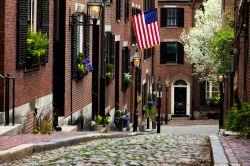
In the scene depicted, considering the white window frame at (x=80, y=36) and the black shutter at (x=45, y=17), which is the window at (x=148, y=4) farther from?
the black shutter at (x=45, y=17)

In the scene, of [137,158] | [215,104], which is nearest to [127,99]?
[215,104]

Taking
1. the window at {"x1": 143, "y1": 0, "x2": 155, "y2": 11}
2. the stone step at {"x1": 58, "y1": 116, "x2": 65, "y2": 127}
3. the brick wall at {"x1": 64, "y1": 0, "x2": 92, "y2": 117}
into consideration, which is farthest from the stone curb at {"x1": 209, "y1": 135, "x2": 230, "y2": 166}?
the window at {"x1": 143, "y1": 0, "x2": 155, "y2": 11}

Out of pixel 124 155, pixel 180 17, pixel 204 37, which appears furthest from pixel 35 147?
pixel 180 17

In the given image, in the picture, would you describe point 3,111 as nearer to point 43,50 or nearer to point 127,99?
point 43,50

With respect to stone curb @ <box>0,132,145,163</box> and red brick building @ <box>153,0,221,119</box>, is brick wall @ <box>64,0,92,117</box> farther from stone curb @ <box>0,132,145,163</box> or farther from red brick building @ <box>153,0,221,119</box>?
red brick building @ <box>153,0,221,119</box>

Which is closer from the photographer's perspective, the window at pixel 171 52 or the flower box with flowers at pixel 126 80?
the flower box with flowers at pixel 126 80

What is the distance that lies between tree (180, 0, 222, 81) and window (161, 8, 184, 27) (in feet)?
11.2

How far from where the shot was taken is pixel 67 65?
67.2ft

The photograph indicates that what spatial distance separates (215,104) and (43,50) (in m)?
39.0

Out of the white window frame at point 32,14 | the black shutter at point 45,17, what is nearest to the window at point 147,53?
the black shutter at point 45,17

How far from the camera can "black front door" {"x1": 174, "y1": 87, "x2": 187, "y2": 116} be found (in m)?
55.8

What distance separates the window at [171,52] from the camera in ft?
186

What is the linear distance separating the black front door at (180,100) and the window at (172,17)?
5378 millimetres

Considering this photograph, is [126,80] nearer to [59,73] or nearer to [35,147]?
[59,73]
